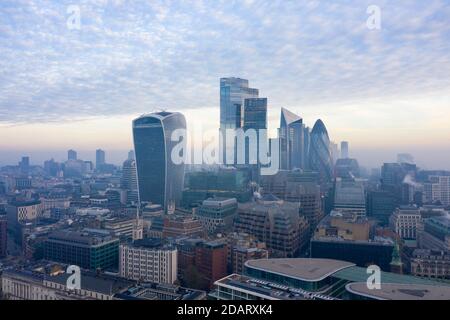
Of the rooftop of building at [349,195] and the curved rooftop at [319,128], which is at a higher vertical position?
the curved rooftop at [319,128]

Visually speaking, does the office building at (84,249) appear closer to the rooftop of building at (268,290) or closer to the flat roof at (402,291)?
the rooftop of building at (268,290)

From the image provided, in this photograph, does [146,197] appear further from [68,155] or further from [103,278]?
[68,155]

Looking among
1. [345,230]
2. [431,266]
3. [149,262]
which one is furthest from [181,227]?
[431,266]

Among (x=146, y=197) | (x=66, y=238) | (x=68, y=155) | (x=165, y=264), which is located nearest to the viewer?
(x=165, y=264)

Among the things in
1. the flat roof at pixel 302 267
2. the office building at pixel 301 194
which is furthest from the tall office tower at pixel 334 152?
the flat roof at pixel 302 267

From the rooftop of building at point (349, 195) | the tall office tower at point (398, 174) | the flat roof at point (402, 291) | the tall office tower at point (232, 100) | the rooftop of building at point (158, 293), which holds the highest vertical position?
the tall office tower at point (232, 100)

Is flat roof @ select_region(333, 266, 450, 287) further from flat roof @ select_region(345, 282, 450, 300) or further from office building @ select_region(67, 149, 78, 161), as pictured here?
office building @ select_region(67, 149, 78, 161)

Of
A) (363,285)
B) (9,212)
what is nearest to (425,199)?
(363,285)
